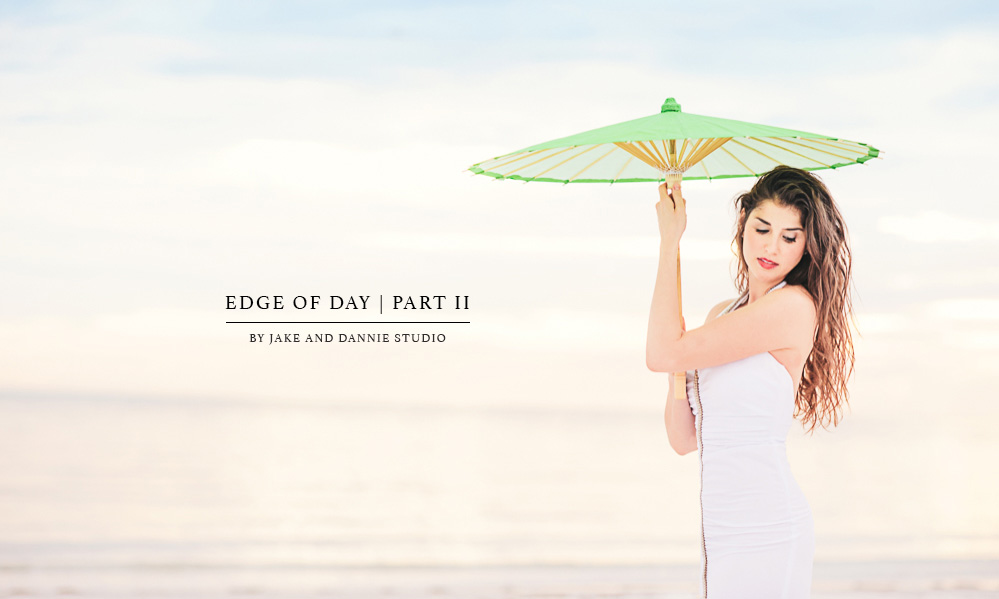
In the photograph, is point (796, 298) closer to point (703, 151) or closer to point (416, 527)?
point (703, 151)

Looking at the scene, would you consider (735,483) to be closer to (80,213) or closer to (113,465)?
(113,465)

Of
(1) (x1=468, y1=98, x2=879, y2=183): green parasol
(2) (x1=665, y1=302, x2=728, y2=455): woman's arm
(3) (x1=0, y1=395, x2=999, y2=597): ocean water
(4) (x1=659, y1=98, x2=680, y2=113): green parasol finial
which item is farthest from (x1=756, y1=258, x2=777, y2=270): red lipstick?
(3) (x1=0, y1=395, x2=999, y2=597): ocean water

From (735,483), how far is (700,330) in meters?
0.38

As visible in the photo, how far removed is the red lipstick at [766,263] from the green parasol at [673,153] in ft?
0.73

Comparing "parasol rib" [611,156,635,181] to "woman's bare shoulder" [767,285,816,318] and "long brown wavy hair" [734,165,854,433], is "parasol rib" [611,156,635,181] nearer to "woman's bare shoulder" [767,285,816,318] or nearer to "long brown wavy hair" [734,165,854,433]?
"long brown wavy hair" [734,165,854,433]

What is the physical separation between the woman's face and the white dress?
0.74 ft

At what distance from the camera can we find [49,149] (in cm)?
2211

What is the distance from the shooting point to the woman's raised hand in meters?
2.25

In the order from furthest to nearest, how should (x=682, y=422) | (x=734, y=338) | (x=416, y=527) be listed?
1. (x=416, y=527)
2. (x=682, y=422)
3. (x=734, y=338)

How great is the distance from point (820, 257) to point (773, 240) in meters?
0.12

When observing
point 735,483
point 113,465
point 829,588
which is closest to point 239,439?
point 113,465

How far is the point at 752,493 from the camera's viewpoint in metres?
2.20

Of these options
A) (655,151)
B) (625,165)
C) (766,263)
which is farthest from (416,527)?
(766,263)

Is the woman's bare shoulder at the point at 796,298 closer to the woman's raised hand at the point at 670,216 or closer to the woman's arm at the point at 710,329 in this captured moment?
the woman's arm at the point at 710,329
